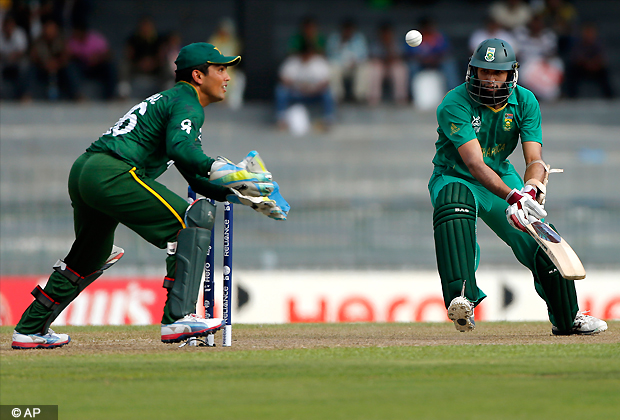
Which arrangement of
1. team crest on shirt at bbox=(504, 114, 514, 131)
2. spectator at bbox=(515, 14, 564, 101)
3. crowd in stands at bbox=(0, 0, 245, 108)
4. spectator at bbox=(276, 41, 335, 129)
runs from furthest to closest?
spectator at bbox=(515, 14, 564, 101) → crowd in stands at bbox=(0, 0, 245, 108) → spectator at bbox=(276, 41, 335, 129) → team crest on shirt at bbox=(504, 114, 514, 131)

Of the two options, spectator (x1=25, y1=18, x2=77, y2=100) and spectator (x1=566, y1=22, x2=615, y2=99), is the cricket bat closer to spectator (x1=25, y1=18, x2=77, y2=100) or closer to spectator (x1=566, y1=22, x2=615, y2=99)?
spectator (x1=566, y1=22, x2=615, y2=99)

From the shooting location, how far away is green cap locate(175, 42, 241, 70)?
5652 millimetres

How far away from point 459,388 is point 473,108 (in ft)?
8.53

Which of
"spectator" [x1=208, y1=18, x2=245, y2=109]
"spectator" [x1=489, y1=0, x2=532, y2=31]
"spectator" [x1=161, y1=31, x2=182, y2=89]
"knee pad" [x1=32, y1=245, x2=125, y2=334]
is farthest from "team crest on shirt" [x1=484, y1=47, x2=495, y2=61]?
"spectator" [x1=489, y1=0, x2=532, y2=31]

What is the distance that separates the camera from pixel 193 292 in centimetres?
538

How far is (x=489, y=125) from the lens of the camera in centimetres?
635

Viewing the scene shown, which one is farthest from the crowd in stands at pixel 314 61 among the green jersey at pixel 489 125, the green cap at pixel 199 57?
the green cap at pixel 199 57

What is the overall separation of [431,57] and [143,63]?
16.0ft

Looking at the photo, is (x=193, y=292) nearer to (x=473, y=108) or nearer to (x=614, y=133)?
(x=473, y=108)

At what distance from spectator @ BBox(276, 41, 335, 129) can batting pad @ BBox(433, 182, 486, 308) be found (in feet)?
31.6

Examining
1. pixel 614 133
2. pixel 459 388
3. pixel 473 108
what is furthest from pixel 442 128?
pixel 614 133

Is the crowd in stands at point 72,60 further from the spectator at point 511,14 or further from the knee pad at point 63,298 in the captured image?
the knee pad at point 63,298

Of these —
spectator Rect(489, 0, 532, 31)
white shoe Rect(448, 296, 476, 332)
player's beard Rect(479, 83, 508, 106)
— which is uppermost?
spectator Rect(489, 0, 532, 31)

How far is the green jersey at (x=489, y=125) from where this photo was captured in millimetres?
6273
